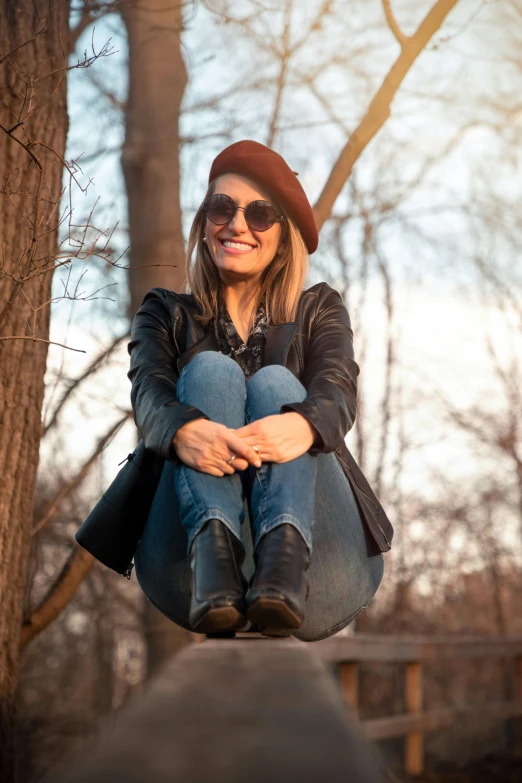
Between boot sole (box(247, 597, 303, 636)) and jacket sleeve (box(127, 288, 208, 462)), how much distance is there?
482 millimetres

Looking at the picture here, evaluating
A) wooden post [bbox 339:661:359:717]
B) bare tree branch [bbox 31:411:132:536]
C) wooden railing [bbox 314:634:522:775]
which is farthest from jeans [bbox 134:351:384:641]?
wooden post [bbox 339:661:359:717]

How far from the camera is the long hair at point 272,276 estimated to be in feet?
8.54

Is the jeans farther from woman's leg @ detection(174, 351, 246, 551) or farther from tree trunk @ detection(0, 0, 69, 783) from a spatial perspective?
tree trunk @ detection(0, 0, 69, 783)

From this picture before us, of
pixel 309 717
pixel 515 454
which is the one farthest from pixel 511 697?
pixel 309 717

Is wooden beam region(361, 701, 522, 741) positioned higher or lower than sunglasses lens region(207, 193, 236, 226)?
lower

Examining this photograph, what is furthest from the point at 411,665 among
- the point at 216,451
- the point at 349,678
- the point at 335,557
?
the point at 216,451

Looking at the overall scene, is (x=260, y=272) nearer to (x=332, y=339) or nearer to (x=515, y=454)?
(x=332, y=339)

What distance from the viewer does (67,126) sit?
3.34 metres

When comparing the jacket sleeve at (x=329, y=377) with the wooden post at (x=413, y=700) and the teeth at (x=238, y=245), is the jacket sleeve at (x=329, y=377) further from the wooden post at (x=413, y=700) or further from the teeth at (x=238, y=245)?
the wooden post at (x=413, y=700)

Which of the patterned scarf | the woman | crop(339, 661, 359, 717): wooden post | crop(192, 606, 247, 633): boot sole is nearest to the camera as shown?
crop(192, 606, 247, 633): boot sole

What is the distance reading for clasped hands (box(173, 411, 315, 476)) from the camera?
6.50 ft

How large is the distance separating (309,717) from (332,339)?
1.58 m

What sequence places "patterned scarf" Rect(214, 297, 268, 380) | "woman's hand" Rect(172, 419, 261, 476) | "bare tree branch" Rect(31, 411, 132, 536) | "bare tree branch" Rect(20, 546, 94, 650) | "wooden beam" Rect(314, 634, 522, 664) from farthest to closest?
"wooden beam" Rect(314, 634, 522, 664)
"bare tree branch" Rect(31, 411, 132, 536)
"bare tree branch" Rect(20, 546, 94, 650)
"patterned scarf" Rect(214, 297, 268, 380)
"woman's hand" Rect(172, 419, 261, 476)

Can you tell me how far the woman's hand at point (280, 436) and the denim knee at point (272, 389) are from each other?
0.09 m
